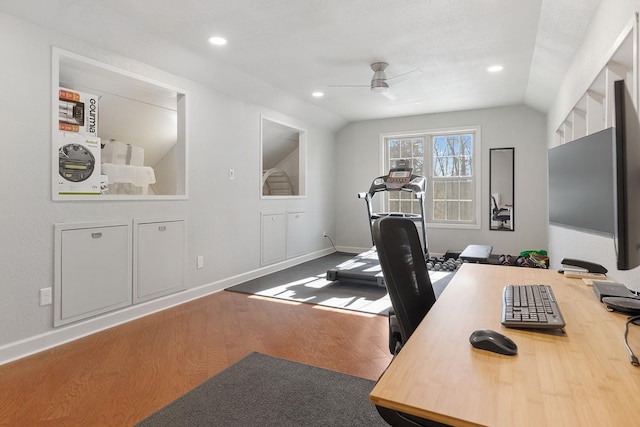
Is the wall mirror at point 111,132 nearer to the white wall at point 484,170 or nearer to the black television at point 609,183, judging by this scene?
the black television at point 609,183

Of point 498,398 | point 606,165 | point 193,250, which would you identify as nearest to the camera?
point 498,398

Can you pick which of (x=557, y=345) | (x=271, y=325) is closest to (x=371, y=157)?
(x=271, y=325)

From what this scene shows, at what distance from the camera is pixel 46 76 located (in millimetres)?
2725

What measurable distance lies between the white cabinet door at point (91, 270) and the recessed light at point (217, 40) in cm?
188

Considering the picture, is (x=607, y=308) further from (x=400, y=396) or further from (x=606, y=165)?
(x=400, y=396)

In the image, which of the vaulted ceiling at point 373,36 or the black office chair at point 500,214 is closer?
the vaulted ceiling at point 373,36

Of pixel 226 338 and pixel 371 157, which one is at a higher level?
pixel 371 157

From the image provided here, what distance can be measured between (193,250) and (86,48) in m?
2.12

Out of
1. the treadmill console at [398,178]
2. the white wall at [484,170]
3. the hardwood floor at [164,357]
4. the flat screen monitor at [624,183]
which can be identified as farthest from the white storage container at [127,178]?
the white wall at [484,170]

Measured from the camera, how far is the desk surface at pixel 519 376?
26.4 inches

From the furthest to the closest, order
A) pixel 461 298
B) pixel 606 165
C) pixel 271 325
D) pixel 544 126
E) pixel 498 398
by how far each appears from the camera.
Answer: pixel 544 126 → pixel 271 325 → pixel 461 298 → pixel 606 165 → pixel 498 398

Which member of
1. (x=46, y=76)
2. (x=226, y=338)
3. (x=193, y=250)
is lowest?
(x=226, y=338)

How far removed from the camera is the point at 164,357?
2576 millimetres

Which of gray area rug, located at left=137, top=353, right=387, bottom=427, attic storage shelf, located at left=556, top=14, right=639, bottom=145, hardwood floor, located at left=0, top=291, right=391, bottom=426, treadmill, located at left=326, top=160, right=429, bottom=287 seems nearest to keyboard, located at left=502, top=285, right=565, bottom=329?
attic storage shelf, located at left=556, top=14, right=639, bottom=145
